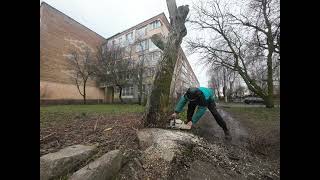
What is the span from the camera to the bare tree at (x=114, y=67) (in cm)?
2122

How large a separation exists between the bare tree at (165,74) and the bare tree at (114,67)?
1656cm

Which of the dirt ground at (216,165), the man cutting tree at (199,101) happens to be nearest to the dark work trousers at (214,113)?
the man cutting tree at (199,101)

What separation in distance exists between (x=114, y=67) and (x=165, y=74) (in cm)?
1792

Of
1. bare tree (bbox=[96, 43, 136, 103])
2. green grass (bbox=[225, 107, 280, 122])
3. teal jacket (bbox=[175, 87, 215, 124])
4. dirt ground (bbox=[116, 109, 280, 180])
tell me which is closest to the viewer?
dirt ground (bbox=[116, 109, 280, 180])

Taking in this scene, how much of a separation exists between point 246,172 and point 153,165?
5.05 feet

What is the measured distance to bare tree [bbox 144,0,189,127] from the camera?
429 cm

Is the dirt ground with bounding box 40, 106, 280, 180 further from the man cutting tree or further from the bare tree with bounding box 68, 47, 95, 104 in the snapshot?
the bare tree with bounding box 68, 47, 95, 104

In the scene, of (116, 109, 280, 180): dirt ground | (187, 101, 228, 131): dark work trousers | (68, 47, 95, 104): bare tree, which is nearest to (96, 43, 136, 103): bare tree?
(68, 47, 95, 104): bare tree

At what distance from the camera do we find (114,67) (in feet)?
69.5

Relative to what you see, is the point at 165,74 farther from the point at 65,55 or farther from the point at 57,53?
the point at 65,55

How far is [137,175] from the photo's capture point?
84.7 inches

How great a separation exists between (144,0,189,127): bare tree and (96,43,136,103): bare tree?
16558mm

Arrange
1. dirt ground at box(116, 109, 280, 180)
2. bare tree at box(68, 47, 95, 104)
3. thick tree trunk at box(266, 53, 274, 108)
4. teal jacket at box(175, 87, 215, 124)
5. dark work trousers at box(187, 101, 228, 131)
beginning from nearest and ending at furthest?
1. dirt ground at box(116, 109, 280, 180)
2. teal jacket at box(175, 87, 215, 124)
3. dark work trousers at box(187, 101, 228, 131)
4. thick tree trunk at box(266, 53, 274, 108)
5. bare tree at box(68, 47, 95, 104)
